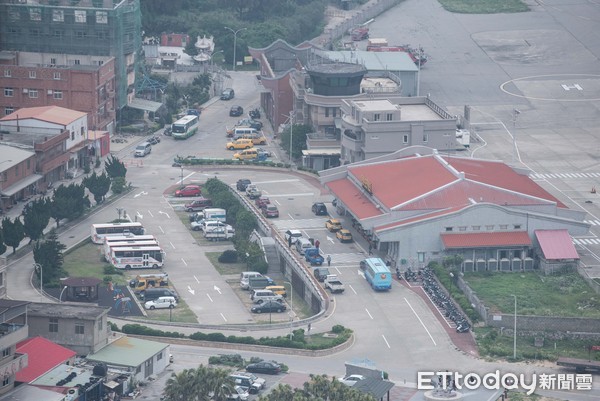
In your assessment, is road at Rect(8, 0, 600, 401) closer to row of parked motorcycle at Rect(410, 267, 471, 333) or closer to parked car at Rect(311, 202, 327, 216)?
parked car at Rect(311, 202, 327, 216)

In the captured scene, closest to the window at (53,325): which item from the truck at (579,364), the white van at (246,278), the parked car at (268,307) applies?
the parked car at (268,307)

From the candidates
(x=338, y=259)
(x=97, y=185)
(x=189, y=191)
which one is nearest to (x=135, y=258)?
(x=338, y=259)

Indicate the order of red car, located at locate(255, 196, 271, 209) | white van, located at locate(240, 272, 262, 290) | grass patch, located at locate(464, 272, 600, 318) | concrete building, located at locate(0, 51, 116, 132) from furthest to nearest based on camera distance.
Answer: concrete building, located at locate(0, 51, 116, 132) → red car, located at locate(255, 196, 271, 209) → white van, located at locate(240, 272, 262, 290) → grass patch, located at locate(464, 272, 600, 318)

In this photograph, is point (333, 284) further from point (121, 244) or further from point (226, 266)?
point (121, 244)

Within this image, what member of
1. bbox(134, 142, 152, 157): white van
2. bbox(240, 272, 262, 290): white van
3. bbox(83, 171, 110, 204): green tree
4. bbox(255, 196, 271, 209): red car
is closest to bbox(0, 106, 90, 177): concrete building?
bbox(134, 142, 152, 157): white van

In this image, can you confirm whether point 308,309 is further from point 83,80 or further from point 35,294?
point 83,80

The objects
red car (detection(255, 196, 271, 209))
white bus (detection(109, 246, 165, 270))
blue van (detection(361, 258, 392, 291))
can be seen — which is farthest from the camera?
red car (detection(255, 196, 271, 209))

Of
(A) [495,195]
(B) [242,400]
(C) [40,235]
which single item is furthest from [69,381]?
(A) [495,195]

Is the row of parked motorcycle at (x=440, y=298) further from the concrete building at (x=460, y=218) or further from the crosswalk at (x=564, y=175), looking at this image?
the crosswalk at (x=564, y=175)
